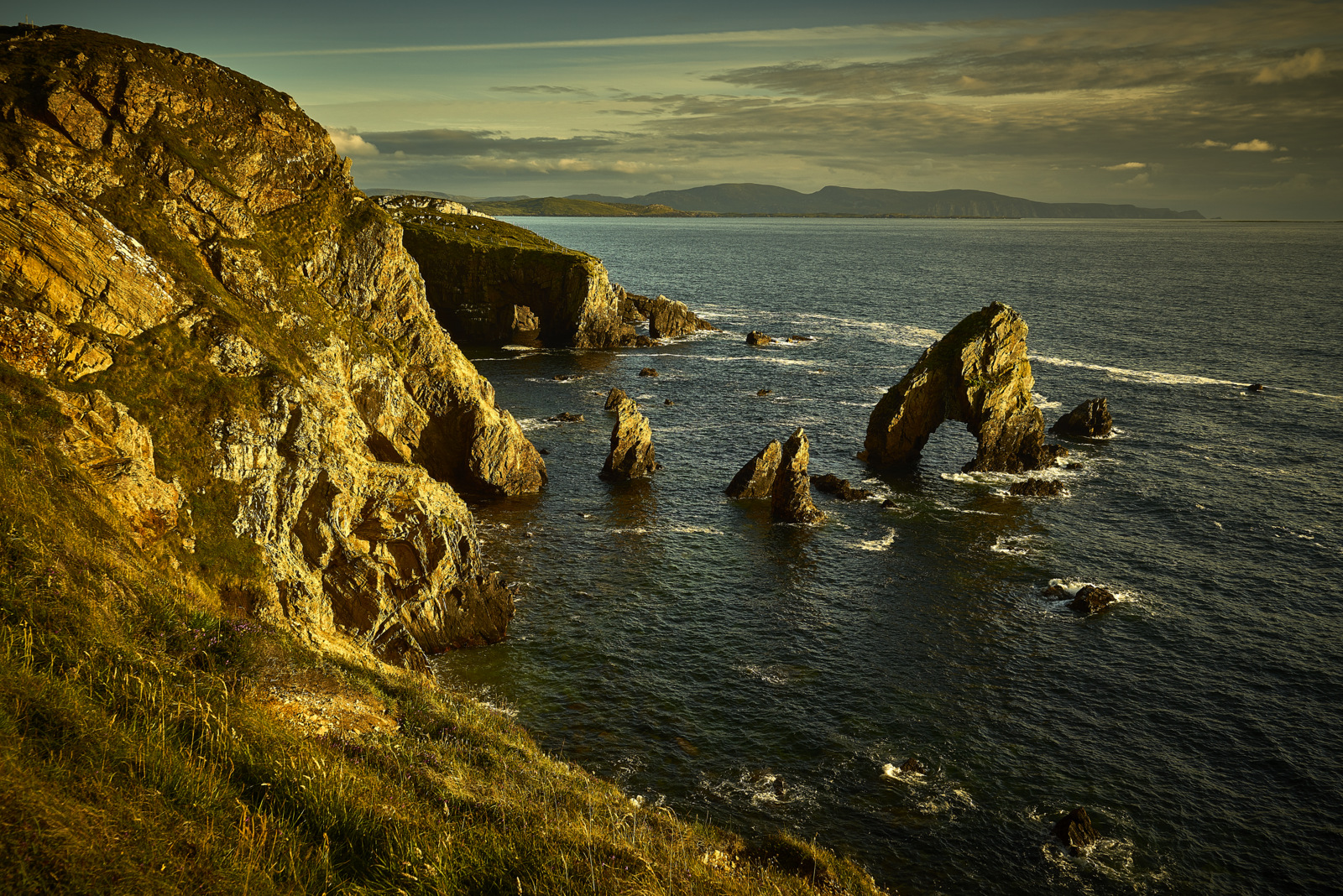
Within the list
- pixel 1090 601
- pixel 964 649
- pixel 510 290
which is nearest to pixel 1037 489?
pixel 1090 601

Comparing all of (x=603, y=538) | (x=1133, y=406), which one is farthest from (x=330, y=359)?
(x=1133, y=406)

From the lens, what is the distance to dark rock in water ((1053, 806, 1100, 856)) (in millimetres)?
29337

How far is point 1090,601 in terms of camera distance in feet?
152

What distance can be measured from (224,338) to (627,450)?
36.3 metres

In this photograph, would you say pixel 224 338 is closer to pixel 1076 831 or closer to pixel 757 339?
pixel 1076 831

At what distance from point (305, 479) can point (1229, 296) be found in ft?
659

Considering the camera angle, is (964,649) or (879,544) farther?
(879,544)

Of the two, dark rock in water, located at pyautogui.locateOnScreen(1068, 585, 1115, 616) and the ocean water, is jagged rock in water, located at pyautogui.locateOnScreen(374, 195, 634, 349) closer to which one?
the ocean water

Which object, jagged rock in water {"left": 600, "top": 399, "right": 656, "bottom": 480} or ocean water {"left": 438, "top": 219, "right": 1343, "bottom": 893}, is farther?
jagged rock in water {"left": 600, "top": 399, "right": 656, "bottom": 480}

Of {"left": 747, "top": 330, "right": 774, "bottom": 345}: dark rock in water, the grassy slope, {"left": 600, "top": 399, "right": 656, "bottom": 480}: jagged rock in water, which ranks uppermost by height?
{"left": 747, "top": 330, "right": 774, "bottom": 345}: dark rock in water

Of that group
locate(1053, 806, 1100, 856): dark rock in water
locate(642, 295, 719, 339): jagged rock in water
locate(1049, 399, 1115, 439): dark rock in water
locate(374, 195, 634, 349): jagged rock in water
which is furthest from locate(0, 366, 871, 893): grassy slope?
locate(642, 295, 719, 339): jagged rock in water

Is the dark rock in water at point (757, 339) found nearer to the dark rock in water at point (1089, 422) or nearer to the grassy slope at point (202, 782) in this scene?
the dark rock in water at point (1089, 422)

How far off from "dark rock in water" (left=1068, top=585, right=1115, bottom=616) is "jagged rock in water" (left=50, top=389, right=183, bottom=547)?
158ft

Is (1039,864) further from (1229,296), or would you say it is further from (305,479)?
(1229,296)
